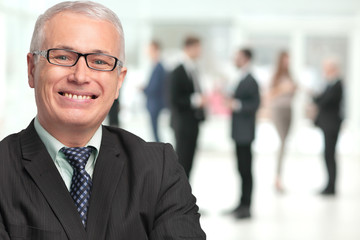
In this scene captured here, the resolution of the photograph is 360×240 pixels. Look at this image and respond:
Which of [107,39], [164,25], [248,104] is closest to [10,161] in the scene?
[107,39]

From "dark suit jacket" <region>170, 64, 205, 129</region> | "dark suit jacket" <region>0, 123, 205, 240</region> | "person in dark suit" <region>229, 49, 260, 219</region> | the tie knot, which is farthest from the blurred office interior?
the tie knot

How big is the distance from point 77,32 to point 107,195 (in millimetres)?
368

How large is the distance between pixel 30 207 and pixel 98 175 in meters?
0.18

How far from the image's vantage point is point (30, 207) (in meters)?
1.24

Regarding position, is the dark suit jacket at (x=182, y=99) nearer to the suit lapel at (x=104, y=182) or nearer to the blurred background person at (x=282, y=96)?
the blurred background person at (x=282, y=96)

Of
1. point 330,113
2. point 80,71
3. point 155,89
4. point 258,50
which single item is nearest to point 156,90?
point 155,89

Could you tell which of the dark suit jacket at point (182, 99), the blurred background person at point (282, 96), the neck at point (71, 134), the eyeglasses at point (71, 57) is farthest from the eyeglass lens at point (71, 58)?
the blurred background person at point (282, 96)

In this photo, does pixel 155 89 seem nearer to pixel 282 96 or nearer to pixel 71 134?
pixel 282 96

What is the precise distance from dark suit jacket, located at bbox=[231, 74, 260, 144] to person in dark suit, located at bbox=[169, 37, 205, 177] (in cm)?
34

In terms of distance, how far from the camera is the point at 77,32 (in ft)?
4.11

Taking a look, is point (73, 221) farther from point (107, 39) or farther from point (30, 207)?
point (107, 39)

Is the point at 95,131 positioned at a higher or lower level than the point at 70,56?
lower

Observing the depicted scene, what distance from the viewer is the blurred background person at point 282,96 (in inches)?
265

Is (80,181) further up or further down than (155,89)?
further up
